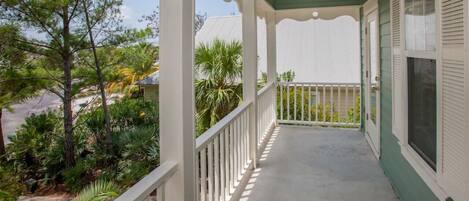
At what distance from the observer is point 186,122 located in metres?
1.95

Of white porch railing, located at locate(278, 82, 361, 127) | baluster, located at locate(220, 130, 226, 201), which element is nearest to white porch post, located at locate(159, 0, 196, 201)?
baluster, located at locate(220, 130, 226, 201)

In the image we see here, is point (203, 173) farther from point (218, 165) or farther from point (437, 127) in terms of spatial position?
point (437, 127)

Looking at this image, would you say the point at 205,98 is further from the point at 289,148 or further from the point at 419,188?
the point at 419,188

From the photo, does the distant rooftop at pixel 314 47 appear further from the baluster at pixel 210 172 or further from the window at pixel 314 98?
the baluster at pixel 210 172

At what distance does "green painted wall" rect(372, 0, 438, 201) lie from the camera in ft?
8.99

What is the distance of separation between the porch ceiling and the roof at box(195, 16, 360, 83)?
7.17 feet

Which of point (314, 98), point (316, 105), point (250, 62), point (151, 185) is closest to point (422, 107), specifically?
point (151, 185)

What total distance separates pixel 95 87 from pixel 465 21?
1789 mm

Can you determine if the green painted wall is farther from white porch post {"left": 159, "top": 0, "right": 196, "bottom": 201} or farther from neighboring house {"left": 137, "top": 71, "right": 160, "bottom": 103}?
neighboring house {"left": 137, "top": 71, "right": 160, "bottom": 103}

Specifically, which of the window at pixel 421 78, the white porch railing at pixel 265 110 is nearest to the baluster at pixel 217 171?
the window at pixel 421 78

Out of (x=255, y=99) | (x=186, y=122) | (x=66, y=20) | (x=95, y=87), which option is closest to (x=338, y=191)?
(x=255, y=99)

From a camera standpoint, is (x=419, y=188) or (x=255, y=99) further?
(x=255, y=99)

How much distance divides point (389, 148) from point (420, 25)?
1833 mm

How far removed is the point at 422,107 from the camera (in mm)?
2354
